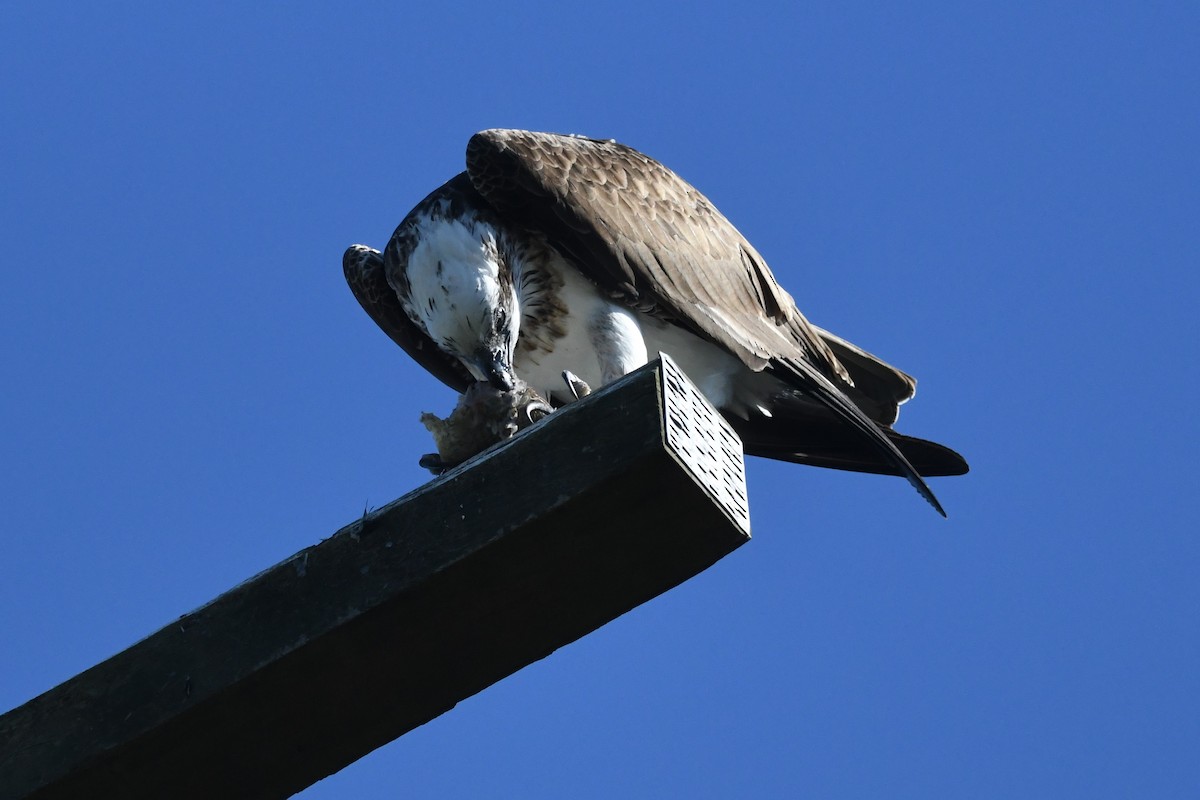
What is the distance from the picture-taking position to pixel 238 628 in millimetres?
2523

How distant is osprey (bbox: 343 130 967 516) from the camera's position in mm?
4988

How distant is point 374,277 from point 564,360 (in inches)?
32.4

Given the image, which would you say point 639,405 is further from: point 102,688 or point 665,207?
point 665,207

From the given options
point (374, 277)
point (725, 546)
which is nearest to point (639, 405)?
point (725, 546)

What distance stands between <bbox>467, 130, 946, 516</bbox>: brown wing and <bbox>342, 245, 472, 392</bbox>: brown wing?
2.15ft

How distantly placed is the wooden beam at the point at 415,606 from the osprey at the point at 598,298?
2.28m

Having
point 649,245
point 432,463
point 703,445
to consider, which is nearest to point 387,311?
point 649,245

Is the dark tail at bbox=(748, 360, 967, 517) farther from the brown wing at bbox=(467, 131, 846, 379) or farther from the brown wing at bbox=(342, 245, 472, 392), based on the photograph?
the brown wing at bbox=(342, 245, 472, 392)

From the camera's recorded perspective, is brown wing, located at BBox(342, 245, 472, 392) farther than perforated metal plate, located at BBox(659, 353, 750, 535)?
Yes

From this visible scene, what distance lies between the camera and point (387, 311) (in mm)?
5547

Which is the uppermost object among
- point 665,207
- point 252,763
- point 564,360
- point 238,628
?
point 665,207

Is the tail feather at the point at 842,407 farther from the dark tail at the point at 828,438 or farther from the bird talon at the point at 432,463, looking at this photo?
the bird talon at the point at 432,463

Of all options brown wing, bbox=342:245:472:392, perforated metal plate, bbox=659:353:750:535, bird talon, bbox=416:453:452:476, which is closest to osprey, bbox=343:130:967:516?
brown wing, bbox=342:245:472:392

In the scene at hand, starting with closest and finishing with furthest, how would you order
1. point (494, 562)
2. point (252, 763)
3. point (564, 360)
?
point (494, 562)
point (252, 763)
point (564, 360)
